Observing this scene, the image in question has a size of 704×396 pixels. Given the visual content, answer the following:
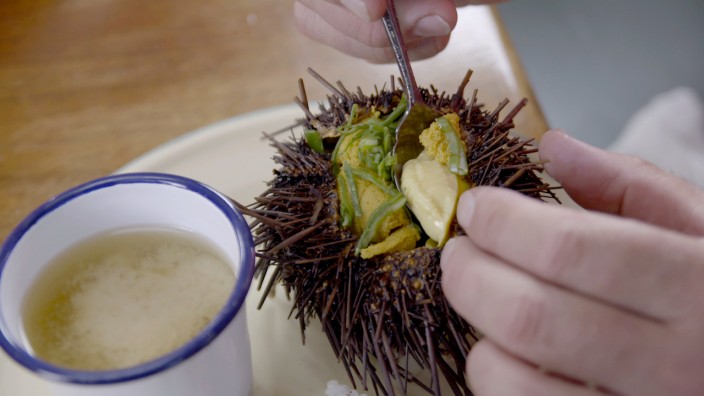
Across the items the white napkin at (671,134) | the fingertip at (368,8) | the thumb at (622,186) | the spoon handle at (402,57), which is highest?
the fingertip at (368,8)

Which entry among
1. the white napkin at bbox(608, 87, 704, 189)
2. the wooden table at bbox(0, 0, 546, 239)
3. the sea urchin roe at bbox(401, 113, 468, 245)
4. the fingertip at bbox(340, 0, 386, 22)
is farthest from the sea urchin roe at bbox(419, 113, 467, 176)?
the white napkin at bbox(608, 87, 704, 189)

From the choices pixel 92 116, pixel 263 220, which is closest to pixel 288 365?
pixel 263 220

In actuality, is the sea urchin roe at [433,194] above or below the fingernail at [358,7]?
below

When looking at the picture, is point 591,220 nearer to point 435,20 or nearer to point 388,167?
point 388,167

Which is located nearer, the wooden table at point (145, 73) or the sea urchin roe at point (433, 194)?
the sea urchin roe at point (433, 194)

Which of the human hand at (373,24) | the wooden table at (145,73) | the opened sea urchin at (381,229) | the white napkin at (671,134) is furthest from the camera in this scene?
the white napkin at (671,134)

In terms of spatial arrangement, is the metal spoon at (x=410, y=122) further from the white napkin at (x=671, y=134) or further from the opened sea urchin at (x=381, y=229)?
A: the white napkin at (x=671, y=134)

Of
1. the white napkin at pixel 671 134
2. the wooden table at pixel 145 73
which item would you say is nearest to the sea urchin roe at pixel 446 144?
the wooden table at pixel 145 73
